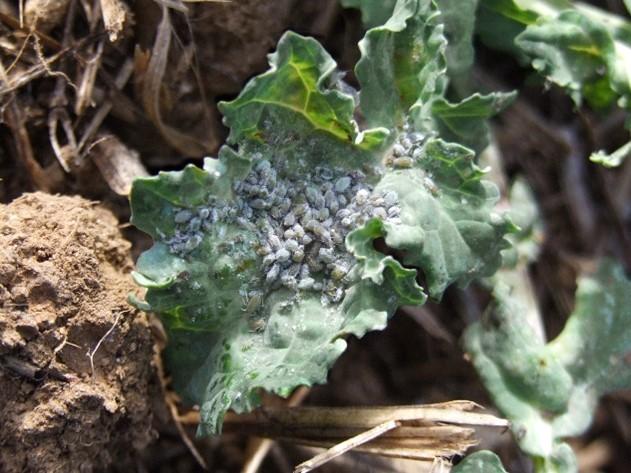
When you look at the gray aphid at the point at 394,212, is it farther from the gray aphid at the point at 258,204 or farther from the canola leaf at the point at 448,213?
the gray aphid at the point at 258,204

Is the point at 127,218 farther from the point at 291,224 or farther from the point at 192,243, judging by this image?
the point at 291,224

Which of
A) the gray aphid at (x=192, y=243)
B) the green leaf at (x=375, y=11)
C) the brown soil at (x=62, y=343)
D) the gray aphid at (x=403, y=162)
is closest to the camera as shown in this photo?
the brown soil at (x=62, y=343)

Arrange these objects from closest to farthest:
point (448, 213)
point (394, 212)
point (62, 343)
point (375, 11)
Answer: point (62, 343) → point (394, 212) → point (448, 213) → point (375, 11)

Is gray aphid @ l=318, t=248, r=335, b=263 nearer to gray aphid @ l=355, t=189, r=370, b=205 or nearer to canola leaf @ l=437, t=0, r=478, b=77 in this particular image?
gray aphid @ l=355, t=189, r=370, b=205

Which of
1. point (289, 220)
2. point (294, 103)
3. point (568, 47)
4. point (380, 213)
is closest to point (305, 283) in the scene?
point (289, 220)

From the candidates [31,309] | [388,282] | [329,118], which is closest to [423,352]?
[388,282]

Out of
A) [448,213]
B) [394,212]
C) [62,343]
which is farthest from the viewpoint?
[448,213]

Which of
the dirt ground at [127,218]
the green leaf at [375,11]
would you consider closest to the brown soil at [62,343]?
the dirt ground at [127,218]

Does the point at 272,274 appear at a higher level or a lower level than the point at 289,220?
lower

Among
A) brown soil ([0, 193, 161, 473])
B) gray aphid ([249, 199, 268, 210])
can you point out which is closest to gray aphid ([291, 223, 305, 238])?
gray aphid ([249, 199, 268, 210])

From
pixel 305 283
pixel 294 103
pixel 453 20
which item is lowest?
pixel 305 283
